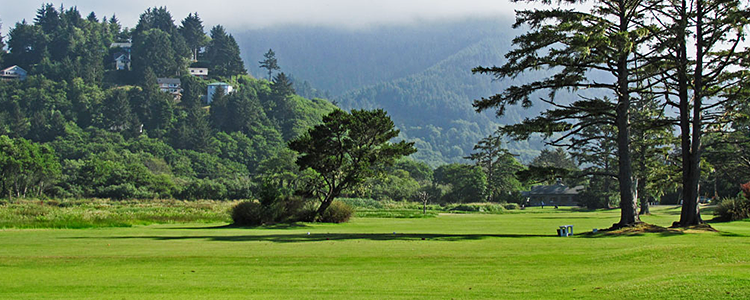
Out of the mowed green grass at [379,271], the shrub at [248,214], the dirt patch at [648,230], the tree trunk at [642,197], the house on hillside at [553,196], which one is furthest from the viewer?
the house on hillside at [553,196]

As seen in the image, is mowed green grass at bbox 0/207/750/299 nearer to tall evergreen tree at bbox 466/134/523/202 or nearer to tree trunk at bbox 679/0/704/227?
tree trunk at bbox 679/0/704/227

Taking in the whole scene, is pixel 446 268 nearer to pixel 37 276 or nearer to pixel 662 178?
pixel 37 276

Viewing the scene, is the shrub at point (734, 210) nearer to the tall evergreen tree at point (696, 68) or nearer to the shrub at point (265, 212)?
the tall evergreen tree at point (696, 68)

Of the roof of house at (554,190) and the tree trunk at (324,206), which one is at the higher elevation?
the tree trunk at (324,206)

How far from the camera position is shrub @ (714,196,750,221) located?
36.4 m

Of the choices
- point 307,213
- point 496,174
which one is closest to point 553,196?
point 496,174

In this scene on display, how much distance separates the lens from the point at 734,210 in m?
36.8

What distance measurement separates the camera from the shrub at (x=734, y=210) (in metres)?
36.4

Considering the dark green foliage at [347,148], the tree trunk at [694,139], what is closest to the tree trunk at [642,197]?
the dark green foliage at [347,148]

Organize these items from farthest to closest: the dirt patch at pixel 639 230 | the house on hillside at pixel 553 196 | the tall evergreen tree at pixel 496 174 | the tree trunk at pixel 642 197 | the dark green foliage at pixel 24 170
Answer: the house on hillside at pixel 553 196 → the tall evergreen tree at pixel 496 174 → the dark green foliage at pixel 24 170 → the tree trunk at pixel 642 197 → the dirt patch at pixel 639 230

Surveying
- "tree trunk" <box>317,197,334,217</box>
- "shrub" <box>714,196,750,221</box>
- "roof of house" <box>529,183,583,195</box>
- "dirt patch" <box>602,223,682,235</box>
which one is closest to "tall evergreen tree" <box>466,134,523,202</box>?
"roof of house" <box>529,183,583,195</box>

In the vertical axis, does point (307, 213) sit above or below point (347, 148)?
below

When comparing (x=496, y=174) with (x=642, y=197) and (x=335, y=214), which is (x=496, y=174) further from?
(x=335, y=214)

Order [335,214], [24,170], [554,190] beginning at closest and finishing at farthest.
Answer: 1. [335,214]
2. [24,170]
3. [554,190]
